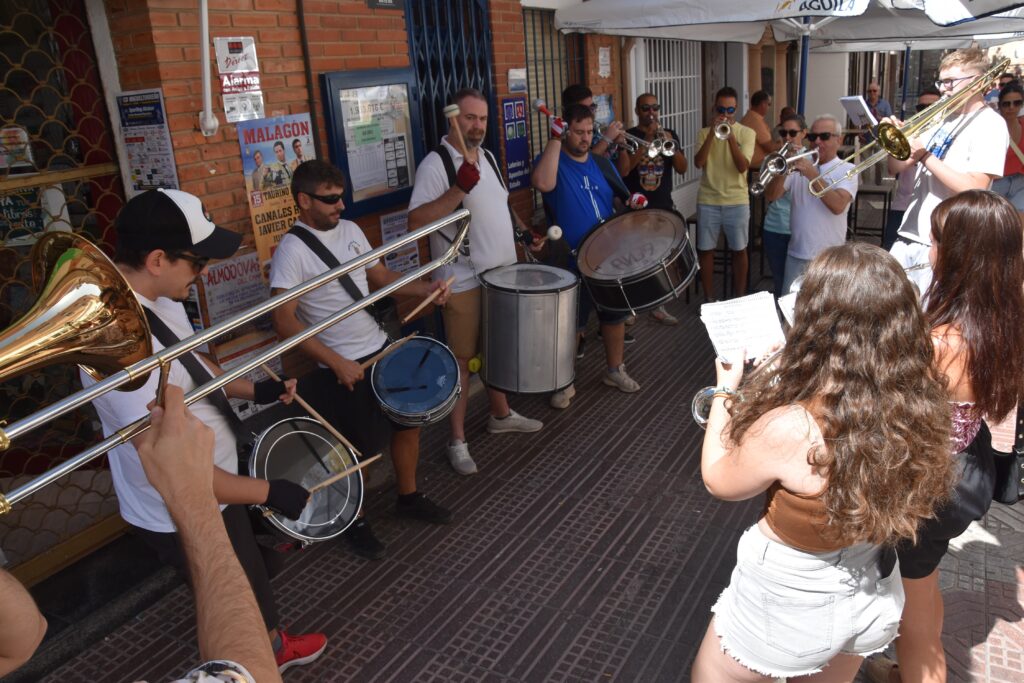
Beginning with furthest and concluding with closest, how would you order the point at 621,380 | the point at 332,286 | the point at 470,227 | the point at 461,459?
the point at 621,380
the point at 461,459
the point at 470,227
the point at 332,286

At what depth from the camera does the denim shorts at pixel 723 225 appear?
22.7 feet

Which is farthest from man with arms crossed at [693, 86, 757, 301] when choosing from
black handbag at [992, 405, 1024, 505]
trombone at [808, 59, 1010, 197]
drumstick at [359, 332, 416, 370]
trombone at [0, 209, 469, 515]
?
trombone at [0, 209, 469, 515]

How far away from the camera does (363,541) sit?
3.86 meters

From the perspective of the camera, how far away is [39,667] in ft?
10.2

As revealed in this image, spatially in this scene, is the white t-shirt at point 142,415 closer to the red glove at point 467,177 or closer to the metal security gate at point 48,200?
the metal security gate at point 48,200

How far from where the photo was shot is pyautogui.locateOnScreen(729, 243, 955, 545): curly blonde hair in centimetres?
188

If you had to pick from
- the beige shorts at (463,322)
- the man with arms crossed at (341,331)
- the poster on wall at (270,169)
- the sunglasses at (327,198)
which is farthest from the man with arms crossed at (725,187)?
the sunglasses at (327,198)

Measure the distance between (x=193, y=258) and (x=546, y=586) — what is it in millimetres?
2075

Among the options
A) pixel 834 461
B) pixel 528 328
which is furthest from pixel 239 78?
pixel 834 461

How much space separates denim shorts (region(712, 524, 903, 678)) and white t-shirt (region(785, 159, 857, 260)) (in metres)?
3.49

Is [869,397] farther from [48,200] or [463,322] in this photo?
[48,200]

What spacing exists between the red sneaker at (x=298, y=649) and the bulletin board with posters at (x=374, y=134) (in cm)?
242

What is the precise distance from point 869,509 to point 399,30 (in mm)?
4172

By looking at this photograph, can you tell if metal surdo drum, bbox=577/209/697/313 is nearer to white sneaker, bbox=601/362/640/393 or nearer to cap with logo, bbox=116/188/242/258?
white sneaker, bbox=601/362/640/393
